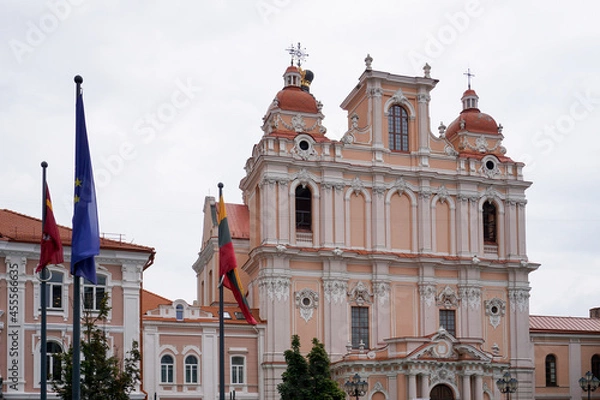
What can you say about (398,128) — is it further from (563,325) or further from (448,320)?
(563,325)

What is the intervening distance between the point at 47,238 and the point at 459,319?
1458 inches

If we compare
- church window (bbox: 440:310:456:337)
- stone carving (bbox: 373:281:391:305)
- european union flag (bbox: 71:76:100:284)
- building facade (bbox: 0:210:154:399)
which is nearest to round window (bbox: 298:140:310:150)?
stone carving (bbox: 373:281:391:305)

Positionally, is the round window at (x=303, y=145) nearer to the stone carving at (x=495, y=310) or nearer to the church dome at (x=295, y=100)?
the church dome at (x=295, y=100)

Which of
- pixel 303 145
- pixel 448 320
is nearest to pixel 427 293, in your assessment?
pixel 448 320

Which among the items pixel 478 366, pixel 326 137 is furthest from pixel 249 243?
pixel 478 366

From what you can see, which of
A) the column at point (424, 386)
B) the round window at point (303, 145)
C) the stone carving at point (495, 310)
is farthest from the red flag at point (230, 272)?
the stone carving at point (495, 310)

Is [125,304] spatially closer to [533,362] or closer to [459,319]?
[459,319]

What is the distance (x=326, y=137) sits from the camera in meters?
62.1

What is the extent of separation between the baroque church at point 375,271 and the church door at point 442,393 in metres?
0.06

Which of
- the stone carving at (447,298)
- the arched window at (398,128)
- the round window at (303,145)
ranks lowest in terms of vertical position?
the stone carving at (447,298)

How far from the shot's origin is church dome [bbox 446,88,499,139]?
220ft

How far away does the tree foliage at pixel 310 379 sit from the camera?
48.1 meters

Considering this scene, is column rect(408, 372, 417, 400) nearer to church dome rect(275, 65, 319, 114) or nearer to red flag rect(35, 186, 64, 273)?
A: church dome rect(275, 65, 319, 114)

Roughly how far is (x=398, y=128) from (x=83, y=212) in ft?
129
